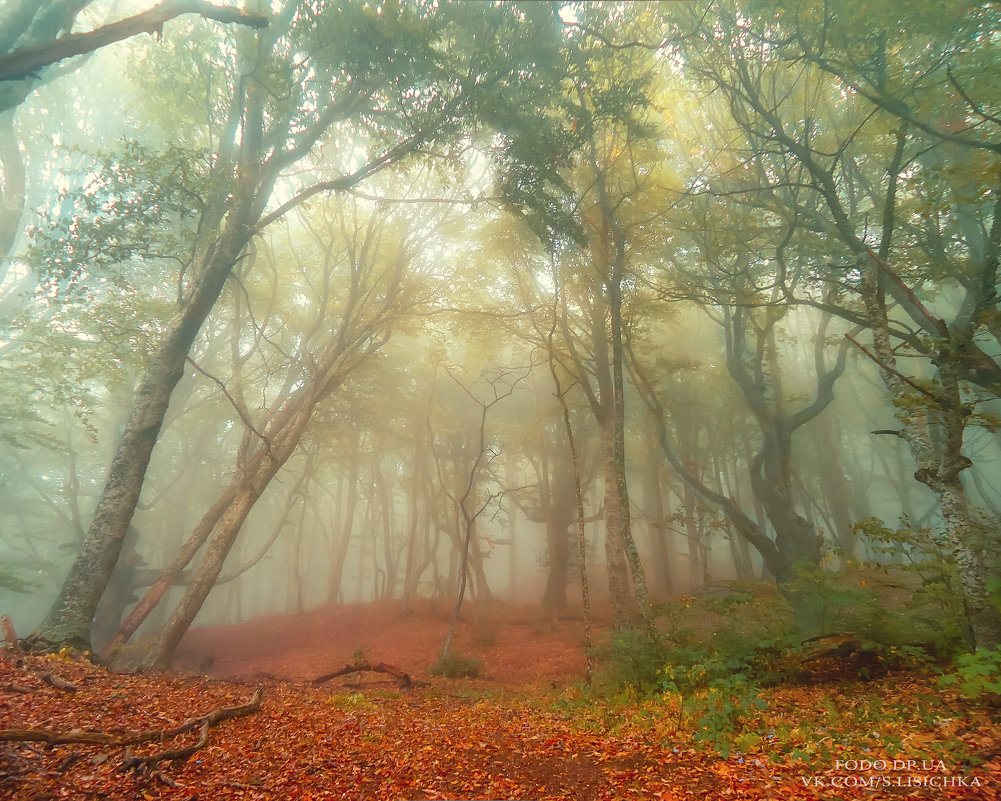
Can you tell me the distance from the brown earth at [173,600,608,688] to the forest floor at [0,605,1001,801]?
267 inches

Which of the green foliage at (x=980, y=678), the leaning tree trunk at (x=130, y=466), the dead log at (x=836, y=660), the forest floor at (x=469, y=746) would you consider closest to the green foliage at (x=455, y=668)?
the forest floor at (x=469, y=746)

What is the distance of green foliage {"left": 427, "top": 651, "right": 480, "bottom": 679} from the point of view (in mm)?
14578

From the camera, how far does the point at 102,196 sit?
386 inches

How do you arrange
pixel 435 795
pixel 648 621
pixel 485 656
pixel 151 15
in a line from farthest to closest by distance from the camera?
pixel 485 656 < pixel 648 621 < pixel 151 15 < pixel 435 795

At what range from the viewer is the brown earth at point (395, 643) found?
50.8ft

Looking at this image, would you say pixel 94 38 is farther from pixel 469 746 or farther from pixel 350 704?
pixel 350 704

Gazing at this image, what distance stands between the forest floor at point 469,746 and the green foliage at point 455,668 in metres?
6.50

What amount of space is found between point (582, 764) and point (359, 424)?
2025 cm

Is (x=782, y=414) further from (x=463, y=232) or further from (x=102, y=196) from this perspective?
(x=102, y=196)

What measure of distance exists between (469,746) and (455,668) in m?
9.79

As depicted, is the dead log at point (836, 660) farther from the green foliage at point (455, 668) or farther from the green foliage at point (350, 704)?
the green foliage at point (455, 668)

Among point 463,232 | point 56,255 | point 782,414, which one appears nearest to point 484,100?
point 463,232

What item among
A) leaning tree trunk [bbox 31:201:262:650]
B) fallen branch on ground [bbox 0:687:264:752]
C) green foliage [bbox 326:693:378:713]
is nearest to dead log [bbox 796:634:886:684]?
green foliage [bbox 326:693:378:713]

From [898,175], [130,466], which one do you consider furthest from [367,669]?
[898,175]
